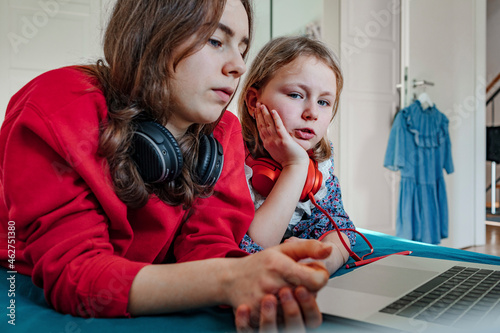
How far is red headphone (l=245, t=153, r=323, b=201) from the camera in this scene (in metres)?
1.01

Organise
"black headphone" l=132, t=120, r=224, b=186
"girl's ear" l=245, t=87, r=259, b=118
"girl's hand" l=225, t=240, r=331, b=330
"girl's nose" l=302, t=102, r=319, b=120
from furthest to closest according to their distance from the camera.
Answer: "girl's ear" l=245, t=87, r=259, b=118 < "girl's nose" l=302, t=102, r=319, b=120 < "black headphone" l=132, t=120, r=224, b=186 < "girl's hand" l=225, t=240, r=331, b=330

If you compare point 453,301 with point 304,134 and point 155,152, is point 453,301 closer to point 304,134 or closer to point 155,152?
point 155,152

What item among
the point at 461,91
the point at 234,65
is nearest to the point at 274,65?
the point at 234,65

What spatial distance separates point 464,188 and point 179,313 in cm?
368

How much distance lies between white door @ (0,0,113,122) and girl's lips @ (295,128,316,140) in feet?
6.98

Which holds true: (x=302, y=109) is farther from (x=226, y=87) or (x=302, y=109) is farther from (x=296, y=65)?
(x=226, y=87)

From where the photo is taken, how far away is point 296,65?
110 cm

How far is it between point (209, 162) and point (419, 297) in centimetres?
39

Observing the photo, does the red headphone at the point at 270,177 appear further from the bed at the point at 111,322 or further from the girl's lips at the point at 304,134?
the bed at the point at 111,322

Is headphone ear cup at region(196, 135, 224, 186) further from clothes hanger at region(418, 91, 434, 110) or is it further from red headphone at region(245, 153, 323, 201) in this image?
clothes hanger at region(418, 91, 434, 110)

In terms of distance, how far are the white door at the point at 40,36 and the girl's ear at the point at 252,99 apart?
1.91 meters

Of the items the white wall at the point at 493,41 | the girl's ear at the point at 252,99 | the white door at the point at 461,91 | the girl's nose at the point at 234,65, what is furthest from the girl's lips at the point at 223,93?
the white wall at the point at 493,41

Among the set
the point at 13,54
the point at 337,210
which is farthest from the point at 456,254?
the point at 13,54

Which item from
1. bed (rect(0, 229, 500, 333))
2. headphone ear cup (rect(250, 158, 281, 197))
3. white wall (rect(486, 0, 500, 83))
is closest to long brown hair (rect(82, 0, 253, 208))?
bed (rect(0, 229, 500, 333))
